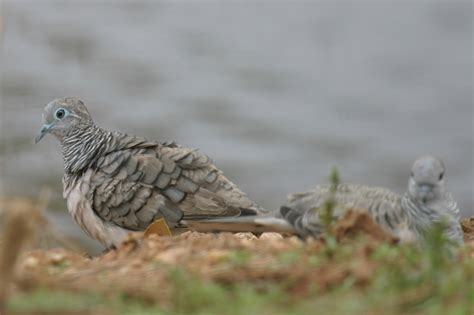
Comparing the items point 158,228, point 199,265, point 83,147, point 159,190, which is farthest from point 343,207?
point 83,147

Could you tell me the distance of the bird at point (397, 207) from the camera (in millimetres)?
5727

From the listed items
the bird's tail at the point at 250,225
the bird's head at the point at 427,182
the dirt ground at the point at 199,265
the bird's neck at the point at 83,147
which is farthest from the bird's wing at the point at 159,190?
the bird's head at the point at 427,182

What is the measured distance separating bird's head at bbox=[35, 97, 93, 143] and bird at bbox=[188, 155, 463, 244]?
9.61 ft

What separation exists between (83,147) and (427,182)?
10.8 ft

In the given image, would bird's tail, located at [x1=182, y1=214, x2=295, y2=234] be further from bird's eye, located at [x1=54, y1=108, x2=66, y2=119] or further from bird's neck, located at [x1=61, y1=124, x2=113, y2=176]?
bird's eye, located at [x1=54, y1=108, x2=66, y2=119]

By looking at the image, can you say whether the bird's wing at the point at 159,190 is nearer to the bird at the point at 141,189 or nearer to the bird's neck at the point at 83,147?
the bird at the point at 141,189

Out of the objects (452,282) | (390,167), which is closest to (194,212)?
(452,282)

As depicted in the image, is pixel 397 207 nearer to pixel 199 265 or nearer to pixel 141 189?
pixel 199 265

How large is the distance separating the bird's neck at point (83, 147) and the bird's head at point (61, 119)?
42 mm

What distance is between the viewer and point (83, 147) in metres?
8.32

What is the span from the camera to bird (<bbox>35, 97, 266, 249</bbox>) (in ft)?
25.6

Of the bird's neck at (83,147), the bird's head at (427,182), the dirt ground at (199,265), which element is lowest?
the dirt ground at (199,265)

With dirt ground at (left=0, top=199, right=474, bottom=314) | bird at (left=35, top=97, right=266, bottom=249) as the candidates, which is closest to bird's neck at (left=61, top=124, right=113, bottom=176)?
bird at (left=35, top=97, right=266, bottom=249)

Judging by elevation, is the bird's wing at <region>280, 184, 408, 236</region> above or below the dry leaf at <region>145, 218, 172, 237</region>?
below
